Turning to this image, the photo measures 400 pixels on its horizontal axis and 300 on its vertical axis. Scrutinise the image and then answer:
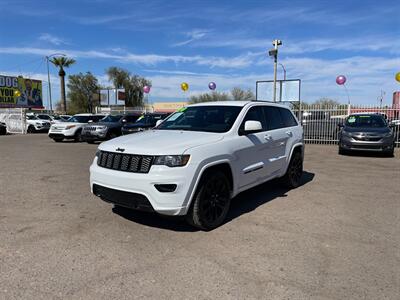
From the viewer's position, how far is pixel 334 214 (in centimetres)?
543

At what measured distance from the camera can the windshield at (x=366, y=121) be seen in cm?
1344

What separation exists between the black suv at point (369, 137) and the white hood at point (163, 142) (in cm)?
933

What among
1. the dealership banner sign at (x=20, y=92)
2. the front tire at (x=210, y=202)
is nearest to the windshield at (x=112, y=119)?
the front tire at (x=210, y=202)

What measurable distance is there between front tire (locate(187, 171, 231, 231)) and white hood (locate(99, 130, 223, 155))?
19.8 inches

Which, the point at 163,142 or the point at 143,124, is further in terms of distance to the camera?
the point at 143,124

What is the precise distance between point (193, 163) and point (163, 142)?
0.58 metres

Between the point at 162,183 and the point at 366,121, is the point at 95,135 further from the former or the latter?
the point at 162,183

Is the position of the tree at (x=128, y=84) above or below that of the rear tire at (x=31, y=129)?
above

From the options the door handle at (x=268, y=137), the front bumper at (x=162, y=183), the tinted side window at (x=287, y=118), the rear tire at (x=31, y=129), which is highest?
the tinted side window at (x=287, y=118)

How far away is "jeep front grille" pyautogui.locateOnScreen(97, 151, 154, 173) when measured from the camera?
14.0ft

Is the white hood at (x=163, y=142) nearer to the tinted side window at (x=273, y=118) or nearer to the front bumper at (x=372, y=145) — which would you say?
the tinted side window at (x=273, y=118)

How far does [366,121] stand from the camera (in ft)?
45.0

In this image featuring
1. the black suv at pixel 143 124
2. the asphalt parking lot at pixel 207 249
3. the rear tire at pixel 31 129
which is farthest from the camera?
the rear tire at pixel 31 129

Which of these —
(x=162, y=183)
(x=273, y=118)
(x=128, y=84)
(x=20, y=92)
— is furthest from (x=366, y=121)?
(x=128, y=84)
